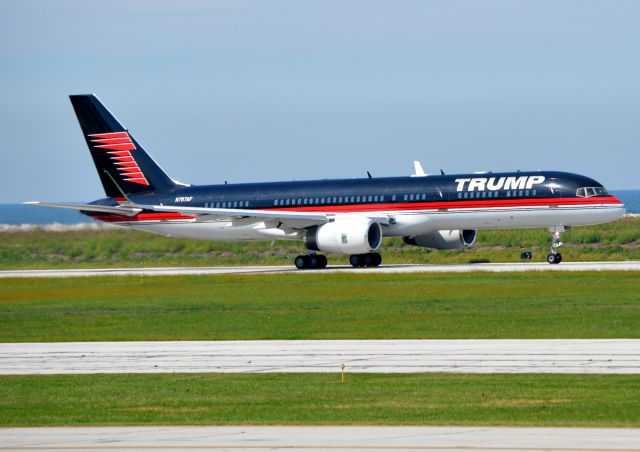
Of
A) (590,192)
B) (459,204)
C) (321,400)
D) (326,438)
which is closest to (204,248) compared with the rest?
(459,204)

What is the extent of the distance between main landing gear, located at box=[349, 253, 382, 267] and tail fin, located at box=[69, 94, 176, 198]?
10.8m

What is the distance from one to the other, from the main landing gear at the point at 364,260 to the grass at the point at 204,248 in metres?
6.78

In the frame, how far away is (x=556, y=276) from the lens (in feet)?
137

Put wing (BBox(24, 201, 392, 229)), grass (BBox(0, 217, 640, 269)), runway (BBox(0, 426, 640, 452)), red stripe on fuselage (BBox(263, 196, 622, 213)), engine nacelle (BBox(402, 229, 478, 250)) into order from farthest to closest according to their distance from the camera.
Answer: grass (BBox(0, 217, 640, 269))
engine nacelle (BBox(402, 229, 478, 250))
wing (BBox(24, 201, 392, 229))
red stripe on fuselage (BBox(263, 196, 622, 213))
runway (BBox(0, 426, 640, 452))

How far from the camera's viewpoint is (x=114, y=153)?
58.2 metres

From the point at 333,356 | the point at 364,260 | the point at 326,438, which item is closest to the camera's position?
the point at 326,438

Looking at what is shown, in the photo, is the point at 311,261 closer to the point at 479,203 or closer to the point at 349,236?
the point at 349,236

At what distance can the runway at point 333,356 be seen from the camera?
823 inches

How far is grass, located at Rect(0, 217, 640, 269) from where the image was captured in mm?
62375

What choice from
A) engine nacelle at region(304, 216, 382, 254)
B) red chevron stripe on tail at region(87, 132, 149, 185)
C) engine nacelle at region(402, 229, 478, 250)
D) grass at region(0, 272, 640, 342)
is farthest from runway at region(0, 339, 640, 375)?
red chevron stripe on tail at region(87, 132, 149, 185)

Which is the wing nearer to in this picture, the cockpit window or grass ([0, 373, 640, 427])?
the cockpit window

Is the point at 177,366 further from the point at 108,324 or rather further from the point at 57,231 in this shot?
the point at 57,231

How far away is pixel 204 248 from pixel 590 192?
885 inches

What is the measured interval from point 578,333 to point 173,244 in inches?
1607
